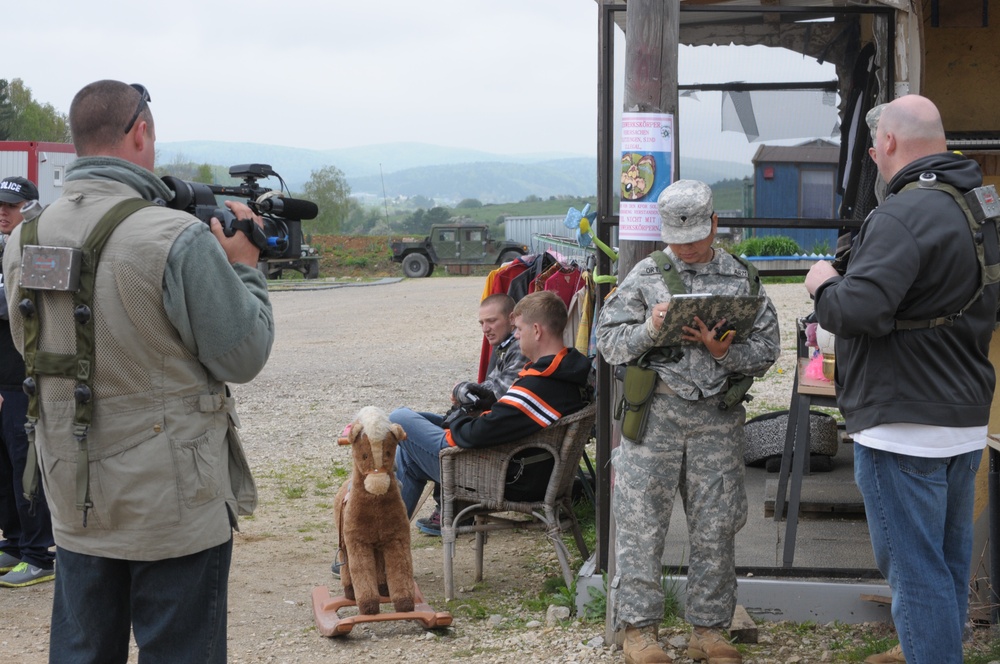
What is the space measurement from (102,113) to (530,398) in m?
2.51

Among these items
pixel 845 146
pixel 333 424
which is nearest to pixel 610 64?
pixel 845 146

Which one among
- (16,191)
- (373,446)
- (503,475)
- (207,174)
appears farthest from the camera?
(207,174)

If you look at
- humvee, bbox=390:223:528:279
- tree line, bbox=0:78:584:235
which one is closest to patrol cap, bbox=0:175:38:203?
tree line, bbox=0:78:584:235

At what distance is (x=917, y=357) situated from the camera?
2.95 m

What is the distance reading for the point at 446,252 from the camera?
34.9 m

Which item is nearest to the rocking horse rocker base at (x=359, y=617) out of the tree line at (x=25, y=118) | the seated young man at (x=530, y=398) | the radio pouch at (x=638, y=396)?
the seated young man at (x=530, y=398)

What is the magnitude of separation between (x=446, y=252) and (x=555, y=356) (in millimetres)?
30354

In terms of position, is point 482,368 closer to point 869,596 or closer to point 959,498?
point 869,596

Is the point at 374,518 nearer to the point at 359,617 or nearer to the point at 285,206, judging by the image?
the point at 359,617

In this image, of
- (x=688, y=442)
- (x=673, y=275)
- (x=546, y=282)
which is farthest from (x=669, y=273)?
(x=546, y=282)

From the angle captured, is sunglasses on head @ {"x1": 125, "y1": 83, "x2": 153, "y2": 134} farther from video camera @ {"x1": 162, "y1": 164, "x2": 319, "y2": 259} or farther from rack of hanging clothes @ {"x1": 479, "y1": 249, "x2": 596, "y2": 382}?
rack of hanging clothes @ {"x1": 479, "y1": 249, "x2": 596, "y2": 382}

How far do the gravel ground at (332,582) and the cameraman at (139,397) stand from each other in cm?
176

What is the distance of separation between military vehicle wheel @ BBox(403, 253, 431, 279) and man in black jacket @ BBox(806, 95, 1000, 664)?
32323 millimetres

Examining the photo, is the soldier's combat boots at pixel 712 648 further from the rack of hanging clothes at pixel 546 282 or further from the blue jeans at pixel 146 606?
the rack of hanging clothes at pixel 546 282
